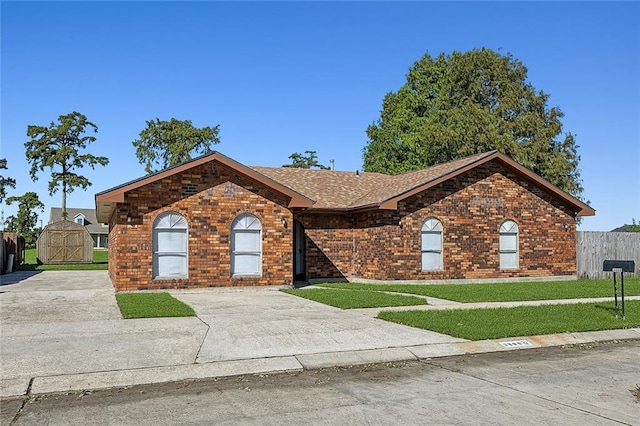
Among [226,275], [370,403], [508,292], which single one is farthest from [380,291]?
[370,403]

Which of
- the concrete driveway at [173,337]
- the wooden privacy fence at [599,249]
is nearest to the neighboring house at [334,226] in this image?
the wooden privacy fence at [599,249]

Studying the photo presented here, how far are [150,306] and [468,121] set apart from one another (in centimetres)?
3284

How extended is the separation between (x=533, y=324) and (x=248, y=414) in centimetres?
719

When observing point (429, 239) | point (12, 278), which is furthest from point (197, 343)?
point (12, 278)

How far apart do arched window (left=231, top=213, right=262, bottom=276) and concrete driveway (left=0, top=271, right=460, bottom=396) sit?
13.0 ft

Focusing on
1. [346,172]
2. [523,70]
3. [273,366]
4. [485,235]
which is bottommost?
[273,366]

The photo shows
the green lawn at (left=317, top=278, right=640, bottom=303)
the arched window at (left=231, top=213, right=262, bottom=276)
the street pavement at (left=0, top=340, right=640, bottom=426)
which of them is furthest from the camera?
the arched window at (left=231, top=213, right=262, bottom=276)

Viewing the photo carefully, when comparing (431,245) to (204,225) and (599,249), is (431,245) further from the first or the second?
(204,225)

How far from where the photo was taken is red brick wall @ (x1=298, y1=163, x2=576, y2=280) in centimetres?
2089

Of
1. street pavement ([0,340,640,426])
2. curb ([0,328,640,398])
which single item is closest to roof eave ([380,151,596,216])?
curb ([0,328,640,398])

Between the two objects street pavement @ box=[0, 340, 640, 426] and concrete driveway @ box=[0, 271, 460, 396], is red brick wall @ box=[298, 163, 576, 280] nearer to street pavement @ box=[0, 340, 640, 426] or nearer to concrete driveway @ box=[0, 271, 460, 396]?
concrete driveway @ box=[0, 271, 460, 396]

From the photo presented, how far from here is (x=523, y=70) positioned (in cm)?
4519

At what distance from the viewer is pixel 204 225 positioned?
60.0ft

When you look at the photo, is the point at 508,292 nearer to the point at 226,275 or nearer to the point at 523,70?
the point at 226,275
